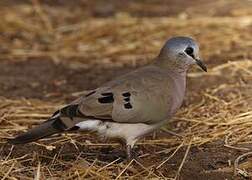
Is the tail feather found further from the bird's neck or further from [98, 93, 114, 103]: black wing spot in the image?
the bird's neck

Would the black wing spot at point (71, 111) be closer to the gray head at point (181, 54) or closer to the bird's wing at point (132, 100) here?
the bird's wing at point (132, 100)

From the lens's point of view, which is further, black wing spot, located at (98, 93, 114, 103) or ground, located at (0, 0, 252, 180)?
ground, located at (0, 0, 252, 180)

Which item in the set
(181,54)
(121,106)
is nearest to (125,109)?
(121,106)

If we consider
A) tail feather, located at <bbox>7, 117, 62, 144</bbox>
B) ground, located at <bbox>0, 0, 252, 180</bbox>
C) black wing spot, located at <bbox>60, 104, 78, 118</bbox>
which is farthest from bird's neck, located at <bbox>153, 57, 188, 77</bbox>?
tail feather, located at <bbox>7, 117, 62, 144</bbox>

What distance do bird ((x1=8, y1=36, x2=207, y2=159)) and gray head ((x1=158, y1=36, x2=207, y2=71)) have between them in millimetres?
16

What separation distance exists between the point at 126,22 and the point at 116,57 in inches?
37.1

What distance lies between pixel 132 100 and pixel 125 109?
73 mm

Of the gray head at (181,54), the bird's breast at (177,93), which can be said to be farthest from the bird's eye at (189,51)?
the bird's breast at (177,93)

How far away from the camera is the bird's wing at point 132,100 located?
3.70 meters

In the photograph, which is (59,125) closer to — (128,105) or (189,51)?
(128,105)

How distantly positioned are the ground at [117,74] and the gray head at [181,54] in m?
0.44

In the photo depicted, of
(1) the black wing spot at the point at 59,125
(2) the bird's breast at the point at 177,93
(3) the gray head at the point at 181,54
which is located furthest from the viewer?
(3) the gray head at the point at 181,54

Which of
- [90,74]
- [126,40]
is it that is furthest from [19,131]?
[126,40]

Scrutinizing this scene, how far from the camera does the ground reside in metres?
3.84
